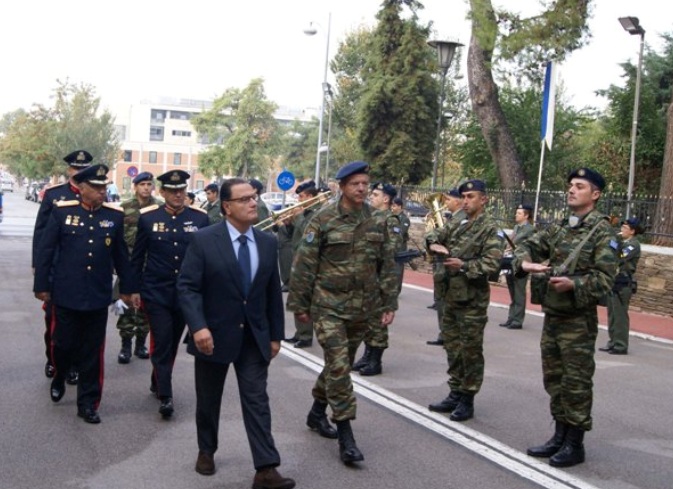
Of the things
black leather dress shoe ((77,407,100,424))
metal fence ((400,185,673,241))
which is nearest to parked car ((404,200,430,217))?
metal fence ((400,185,673,241))

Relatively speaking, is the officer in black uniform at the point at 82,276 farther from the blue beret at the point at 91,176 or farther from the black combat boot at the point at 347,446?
the black combat boot at the point at 347,446

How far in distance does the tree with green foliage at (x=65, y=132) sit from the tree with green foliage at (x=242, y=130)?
8.83 m

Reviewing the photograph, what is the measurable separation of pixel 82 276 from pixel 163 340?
0.82 meters

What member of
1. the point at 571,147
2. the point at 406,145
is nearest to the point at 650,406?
the point at 571,147

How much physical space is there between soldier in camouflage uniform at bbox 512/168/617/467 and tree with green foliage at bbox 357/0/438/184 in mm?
31702

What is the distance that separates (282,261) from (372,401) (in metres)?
6.60

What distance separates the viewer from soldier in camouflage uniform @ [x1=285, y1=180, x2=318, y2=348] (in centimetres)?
1055

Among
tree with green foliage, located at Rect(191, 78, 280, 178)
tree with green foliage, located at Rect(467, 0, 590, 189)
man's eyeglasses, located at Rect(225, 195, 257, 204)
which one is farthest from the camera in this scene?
tree with green foliage, located at Rect(191, 78, 280, 178)

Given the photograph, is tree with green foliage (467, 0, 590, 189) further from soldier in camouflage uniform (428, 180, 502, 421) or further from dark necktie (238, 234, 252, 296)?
dark necktie (238, 234, 252, 296)

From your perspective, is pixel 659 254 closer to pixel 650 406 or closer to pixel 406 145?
pixel 650 406

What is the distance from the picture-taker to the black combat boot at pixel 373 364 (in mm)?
9047

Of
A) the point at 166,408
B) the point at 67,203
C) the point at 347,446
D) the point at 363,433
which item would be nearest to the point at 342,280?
the point at 347,446

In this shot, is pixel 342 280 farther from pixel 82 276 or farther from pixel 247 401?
pixel 82 276

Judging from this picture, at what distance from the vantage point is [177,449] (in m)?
6.12
